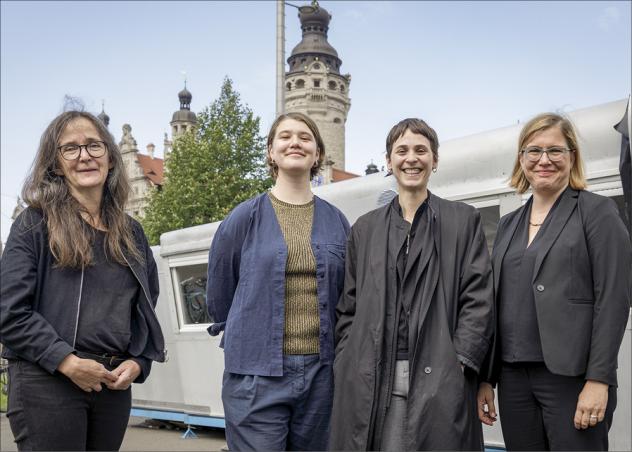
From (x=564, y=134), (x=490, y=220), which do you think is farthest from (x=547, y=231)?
(x=490, y=220)

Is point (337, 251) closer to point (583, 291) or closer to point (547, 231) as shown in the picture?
point (547, 231)

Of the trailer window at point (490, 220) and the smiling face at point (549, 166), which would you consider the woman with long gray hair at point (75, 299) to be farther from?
the trailer window at point (490, 220)

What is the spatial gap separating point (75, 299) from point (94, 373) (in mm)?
296

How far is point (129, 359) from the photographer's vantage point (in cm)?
280

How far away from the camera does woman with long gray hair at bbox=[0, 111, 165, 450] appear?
2545 millimetres

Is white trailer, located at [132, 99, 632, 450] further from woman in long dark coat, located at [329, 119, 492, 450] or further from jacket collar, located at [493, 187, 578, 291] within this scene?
woman in long dark coat, located at [329, 119, 492, 450]

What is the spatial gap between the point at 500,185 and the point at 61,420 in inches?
142

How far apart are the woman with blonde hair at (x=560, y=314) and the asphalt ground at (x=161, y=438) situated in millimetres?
5600

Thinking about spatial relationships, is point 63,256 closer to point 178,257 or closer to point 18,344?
point 18,344

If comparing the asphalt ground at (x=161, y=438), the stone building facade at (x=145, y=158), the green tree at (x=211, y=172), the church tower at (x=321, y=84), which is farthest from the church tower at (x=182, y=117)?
the asphalt ground at (x=161, y=438)

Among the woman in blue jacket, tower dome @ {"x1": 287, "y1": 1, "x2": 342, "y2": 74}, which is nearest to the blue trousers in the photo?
the woman in blue jacket

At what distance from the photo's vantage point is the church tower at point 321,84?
7444cm

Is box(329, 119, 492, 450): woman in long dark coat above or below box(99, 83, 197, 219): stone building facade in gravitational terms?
below

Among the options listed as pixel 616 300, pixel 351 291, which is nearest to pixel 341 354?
pixel 351 291
